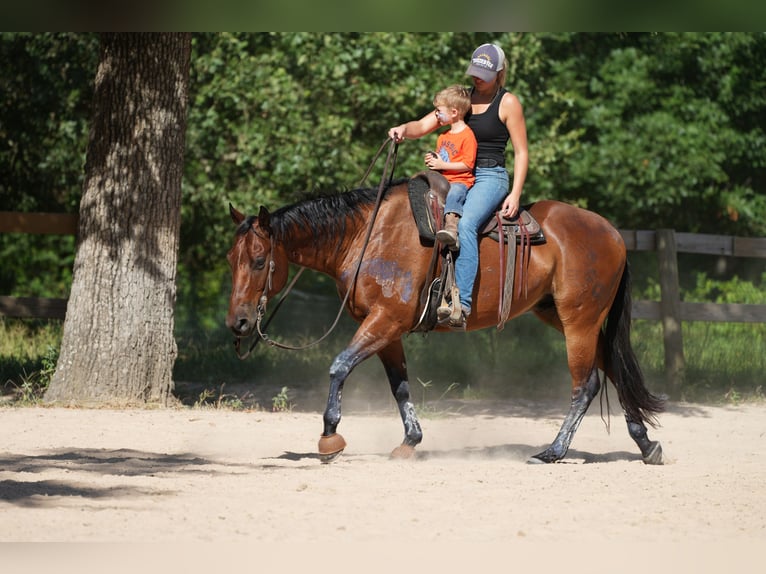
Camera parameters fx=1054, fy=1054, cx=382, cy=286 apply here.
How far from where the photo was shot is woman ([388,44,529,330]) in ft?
22.4

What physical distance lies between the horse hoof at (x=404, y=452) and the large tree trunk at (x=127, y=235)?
10.4 feet

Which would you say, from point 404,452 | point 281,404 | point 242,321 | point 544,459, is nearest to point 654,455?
point 544,459

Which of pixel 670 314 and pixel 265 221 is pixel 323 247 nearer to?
pixel 265 221

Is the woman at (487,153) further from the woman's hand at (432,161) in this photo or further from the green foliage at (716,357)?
the green foliage at (716,357)

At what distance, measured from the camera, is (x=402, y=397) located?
23.9 ft

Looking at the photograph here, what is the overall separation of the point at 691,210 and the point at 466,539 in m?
16.1

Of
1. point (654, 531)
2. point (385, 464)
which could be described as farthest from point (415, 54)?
point (654, 531)

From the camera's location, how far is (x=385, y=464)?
267 inches

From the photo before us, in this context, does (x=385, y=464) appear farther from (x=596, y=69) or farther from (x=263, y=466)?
(x=596, y=69)

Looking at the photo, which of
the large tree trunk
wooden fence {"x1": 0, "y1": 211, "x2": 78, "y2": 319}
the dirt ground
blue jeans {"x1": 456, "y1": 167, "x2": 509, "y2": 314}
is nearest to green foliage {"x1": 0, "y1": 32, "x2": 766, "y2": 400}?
wooden fence {"x1": 0, "y1": 211, "x2": 78, "y2": 319}

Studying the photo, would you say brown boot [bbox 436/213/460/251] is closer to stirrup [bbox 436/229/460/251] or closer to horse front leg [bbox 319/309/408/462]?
stirrup [bbox 436/229/460/251]

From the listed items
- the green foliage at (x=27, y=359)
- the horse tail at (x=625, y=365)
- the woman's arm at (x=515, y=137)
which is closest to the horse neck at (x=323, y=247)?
the woman's arm at (x=515, y=137)

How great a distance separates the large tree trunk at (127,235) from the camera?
9438 millimetres

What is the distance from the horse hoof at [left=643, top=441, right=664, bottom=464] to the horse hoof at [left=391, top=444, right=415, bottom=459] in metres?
1.59
